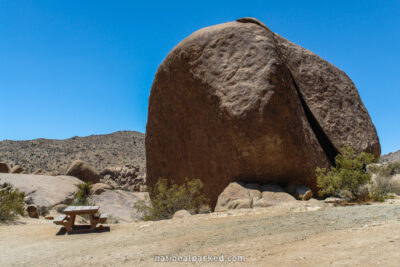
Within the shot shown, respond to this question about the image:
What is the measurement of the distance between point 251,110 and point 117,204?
41.8 feet

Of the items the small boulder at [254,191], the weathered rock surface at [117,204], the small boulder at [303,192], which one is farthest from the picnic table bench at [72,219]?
the weathered rock surface at [117,204]

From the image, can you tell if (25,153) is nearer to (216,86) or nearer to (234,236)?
(216,86)

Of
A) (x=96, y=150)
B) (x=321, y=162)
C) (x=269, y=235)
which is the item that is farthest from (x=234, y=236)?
(x=96, y=150)

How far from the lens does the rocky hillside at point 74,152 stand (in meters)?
45.6

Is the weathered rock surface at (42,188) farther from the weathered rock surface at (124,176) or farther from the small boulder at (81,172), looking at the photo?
the weathered rock surface at (124,176)

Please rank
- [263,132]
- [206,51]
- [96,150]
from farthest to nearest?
[96,150]
[206,51]
[263,132]

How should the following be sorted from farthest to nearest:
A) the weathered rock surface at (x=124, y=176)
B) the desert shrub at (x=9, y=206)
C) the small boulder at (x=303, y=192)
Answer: the weathered rock surface at (x=124, y=176), the desert shrub at (x=9, y=206), the small boulder at (x=303, y=192)

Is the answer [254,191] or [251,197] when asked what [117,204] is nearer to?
[254,191]

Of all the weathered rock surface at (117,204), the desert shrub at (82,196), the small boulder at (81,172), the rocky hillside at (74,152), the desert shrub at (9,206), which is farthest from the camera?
the rocky hillside at (74,152)

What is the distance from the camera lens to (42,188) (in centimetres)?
1861

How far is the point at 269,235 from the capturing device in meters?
5.48

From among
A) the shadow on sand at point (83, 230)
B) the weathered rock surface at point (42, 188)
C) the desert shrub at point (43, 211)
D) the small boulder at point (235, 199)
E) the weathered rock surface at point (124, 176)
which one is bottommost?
the shadow on sand at point (83, 230)

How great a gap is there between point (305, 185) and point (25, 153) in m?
48.8

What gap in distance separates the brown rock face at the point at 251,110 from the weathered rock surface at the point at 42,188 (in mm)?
6994
